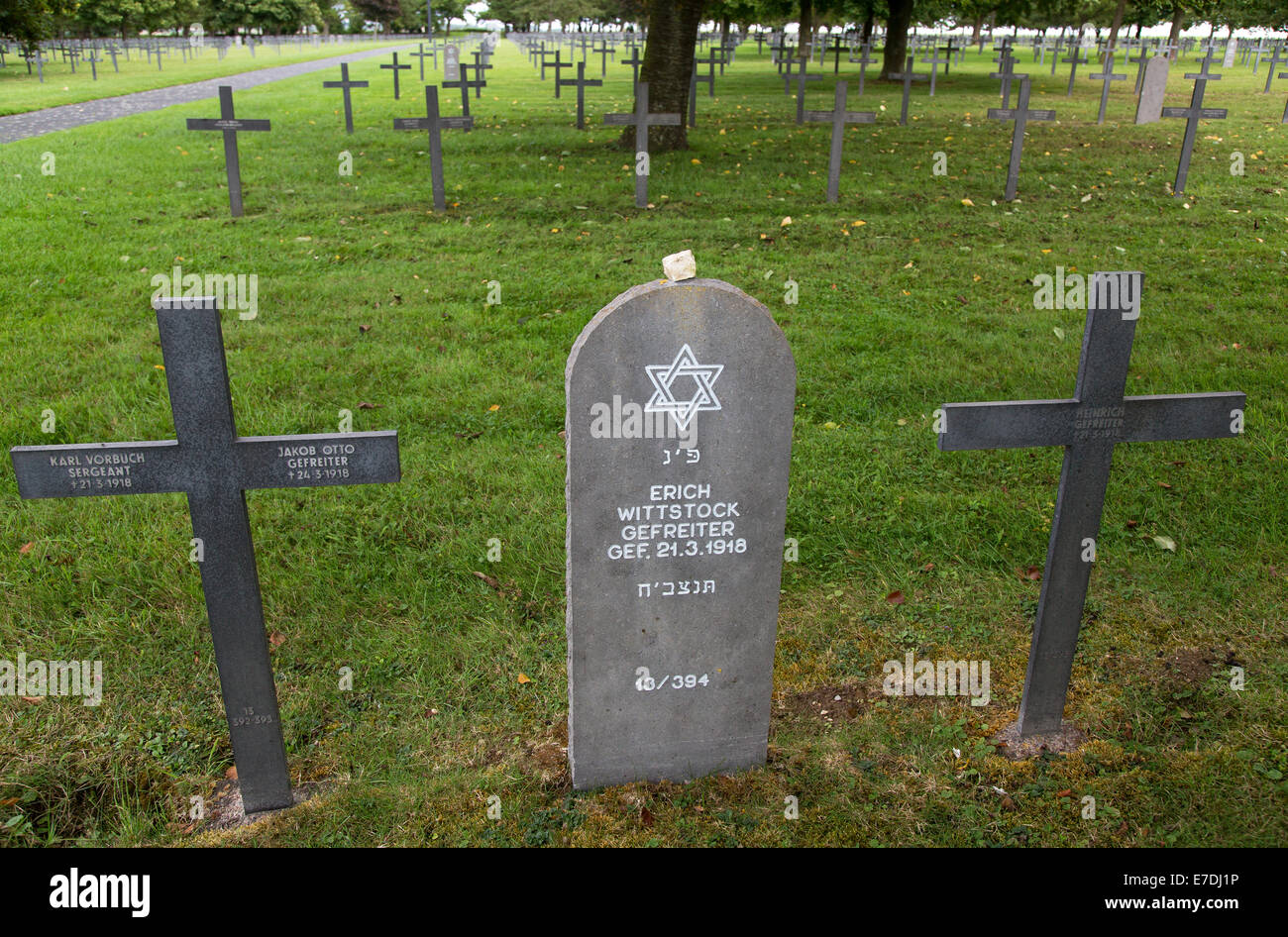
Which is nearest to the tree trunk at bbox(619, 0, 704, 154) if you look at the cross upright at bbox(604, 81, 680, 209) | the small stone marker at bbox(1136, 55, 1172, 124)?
the cross upright at bbox(604, 81, 680, 209)

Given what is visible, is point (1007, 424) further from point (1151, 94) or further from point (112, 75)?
point (112, 75)

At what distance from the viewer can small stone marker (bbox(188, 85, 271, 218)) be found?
35.6ft

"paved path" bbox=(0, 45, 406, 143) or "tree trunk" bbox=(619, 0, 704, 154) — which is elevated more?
"tree trunk" bbox=(619, 0, 704, 154)

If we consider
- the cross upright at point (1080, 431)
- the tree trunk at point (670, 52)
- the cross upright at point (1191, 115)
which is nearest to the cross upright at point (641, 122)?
the tree trunk at point (670, 52)

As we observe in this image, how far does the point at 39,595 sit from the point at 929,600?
4272 millimetres

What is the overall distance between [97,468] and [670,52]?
44.6 feet

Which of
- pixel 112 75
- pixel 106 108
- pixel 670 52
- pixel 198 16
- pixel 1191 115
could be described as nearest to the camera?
pixel 1191 115

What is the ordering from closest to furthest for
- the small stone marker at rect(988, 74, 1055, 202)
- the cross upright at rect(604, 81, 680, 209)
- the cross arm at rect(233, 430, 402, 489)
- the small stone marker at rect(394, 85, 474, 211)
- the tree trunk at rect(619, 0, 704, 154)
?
the cross arm at rect(233, 430, 402, 489) < the small stone marker at rect(394, 85, 474, 211) < the cross upright at rect(604, 81, 680, 209) < the small stone marker at rect(988, 74, 1055, 202) < the tree trunk at rect(619, 0, 704, 154)

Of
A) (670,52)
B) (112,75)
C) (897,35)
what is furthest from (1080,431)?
(112,75)

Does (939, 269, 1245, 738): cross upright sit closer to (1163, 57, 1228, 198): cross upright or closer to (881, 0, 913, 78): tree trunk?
(1163, 57, 1228, 198): cross upright

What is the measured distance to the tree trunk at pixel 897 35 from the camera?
88.6ft

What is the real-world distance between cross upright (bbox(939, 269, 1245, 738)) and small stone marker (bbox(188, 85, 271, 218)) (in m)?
10.0

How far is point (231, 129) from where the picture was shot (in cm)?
1114

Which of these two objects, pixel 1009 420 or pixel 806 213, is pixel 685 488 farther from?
pixel 806 213
